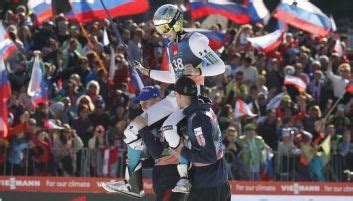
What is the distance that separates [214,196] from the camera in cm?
1088

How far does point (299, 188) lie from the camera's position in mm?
16891

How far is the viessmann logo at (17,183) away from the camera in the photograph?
623 inches

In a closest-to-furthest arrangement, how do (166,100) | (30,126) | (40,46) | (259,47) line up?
(166,100)
(30,126)
(40,46)
(259,47)

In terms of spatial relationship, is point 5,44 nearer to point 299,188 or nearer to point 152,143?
point 299,188

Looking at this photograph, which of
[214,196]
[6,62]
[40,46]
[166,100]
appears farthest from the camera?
[40,46]

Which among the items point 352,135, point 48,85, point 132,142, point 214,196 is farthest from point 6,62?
point 214,196

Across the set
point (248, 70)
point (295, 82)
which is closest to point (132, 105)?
point (248, 70)

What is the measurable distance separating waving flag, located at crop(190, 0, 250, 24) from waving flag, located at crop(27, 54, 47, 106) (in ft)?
11.3

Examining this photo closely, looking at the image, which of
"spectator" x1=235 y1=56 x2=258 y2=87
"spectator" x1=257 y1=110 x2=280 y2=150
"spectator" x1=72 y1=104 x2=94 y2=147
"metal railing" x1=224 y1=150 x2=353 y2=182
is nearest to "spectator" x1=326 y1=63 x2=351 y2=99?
"spectator" x1=235 y1=56 x2=258 y2=87

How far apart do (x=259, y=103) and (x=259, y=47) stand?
190 cm

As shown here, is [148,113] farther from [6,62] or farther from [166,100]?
[6,62]

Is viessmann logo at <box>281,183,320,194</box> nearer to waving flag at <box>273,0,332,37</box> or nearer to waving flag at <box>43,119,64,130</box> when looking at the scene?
waving flag at <box>43,119,64,130</box>

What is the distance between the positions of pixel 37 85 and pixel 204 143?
884cm

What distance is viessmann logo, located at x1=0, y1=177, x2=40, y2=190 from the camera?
1584 cm
